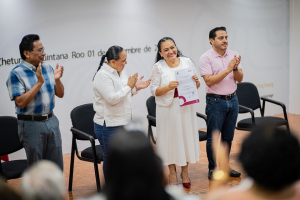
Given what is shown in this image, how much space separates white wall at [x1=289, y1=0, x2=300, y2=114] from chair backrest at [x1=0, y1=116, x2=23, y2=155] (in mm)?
6230

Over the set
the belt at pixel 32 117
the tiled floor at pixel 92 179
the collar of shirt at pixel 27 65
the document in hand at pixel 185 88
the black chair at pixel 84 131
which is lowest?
the tiled floor at pixel 92 179

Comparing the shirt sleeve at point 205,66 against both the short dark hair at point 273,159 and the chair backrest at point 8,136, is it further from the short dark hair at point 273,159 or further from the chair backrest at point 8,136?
the short dark hair at point 273,159

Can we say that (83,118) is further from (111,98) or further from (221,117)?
(221,117)

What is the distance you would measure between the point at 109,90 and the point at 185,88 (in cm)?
90

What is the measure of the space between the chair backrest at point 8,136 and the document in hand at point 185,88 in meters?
1.91

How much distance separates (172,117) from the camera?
443 cm

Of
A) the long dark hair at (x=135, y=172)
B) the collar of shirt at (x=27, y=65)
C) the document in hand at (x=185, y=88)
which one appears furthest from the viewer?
the document in hand at (x=185, y=88)

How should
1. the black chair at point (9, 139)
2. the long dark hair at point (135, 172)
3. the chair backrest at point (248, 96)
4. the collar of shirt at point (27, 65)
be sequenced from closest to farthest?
the long dark hair at point (135, 172) < the collar of shirt at point (27, 65) < the black chair at point (9, 139) < the chair backrest at point (248, 96)

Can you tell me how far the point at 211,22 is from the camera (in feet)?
24.5

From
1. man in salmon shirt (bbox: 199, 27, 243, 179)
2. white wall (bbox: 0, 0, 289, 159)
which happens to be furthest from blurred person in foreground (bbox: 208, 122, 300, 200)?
white wall (bbox: 0, 0, 289, 159)

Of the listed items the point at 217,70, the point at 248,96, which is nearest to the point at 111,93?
the point at 217,70

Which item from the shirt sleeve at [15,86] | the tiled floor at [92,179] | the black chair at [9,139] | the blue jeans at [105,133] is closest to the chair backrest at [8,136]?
the black chair at [9,139]

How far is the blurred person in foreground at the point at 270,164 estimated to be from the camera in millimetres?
1413

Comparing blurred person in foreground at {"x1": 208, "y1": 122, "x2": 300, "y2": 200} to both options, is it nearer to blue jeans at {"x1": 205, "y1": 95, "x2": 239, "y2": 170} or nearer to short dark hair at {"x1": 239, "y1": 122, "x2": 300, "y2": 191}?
short dark hair at {"x1": 239, "y1": 122, "x2": 300, "y2": 191}
